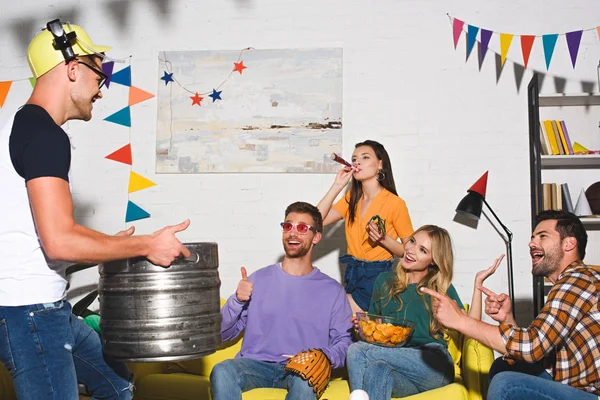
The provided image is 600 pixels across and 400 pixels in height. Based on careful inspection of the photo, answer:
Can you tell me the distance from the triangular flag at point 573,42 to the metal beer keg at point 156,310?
119 inches

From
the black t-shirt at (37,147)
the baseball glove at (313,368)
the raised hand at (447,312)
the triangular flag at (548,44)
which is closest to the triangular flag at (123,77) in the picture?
the baseball glove at (313,368)

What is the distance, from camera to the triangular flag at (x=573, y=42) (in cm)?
423

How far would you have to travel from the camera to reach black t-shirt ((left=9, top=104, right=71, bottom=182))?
1.79 m

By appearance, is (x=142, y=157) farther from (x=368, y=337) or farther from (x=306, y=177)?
(x=368, y=337)

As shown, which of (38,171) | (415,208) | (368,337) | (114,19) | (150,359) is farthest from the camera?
(114,19)

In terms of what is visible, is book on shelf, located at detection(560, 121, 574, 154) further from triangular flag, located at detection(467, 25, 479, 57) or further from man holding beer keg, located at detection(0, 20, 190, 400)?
man holding beer keg, located at detection(0, 20, 190, 400)

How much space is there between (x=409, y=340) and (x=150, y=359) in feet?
4.65

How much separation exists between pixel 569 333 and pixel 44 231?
1.76 meters

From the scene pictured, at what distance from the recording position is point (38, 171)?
1.79 meters

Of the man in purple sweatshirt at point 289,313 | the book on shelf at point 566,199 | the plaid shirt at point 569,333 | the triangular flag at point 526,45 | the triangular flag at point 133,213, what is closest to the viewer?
the plaid shirt at point 569,333

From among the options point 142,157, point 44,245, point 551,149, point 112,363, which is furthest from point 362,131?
point 44,245

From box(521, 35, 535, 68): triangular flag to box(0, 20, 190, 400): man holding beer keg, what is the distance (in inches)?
123

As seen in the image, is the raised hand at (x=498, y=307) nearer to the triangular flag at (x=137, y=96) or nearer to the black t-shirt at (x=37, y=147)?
the black t-shirt at (x=37, y=147)

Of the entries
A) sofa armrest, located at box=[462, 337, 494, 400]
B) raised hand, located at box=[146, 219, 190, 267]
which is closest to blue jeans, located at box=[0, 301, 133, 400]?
raised hand, located at box=[146, 219, 190, 267]
